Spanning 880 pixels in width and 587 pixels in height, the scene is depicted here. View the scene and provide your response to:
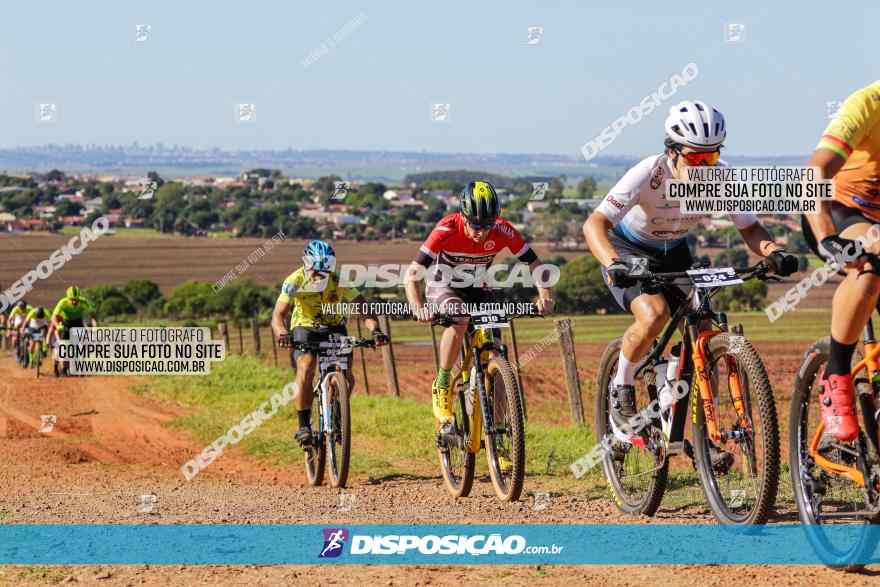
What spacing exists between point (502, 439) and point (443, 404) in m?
0.73

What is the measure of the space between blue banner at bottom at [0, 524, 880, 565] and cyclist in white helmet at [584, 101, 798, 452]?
0.64 m

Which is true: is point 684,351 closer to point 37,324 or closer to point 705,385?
point 705,385

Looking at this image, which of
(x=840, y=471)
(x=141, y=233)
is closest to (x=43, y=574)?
(x=840, y=471)

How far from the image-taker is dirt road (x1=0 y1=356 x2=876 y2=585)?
5.71m

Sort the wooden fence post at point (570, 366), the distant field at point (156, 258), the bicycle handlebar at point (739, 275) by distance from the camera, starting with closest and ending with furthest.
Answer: the bicycle handlebar at point (739, 275) < the wooden fence post at point (570, 366) < the distant field at point (156, 258)

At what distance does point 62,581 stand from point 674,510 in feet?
13.2

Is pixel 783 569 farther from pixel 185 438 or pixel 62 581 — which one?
pixel 185 438

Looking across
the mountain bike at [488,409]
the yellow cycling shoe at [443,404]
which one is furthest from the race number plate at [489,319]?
the yellow cycling shoe at [443,404]

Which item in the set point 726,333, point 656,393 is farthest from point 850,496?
point 656,393

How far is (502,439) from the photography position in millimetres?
8828

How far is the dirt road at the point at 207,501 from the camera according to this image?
18.7 feet

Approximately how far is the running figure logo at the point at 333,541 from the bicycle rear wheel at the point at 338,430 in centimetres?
360

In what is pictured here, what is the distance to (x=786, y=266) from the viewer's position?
613cm

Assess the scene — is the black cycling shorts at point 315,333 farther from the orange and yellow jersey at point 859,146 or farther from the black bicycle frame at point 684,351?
the orange and yellow jersey at point 859,146
